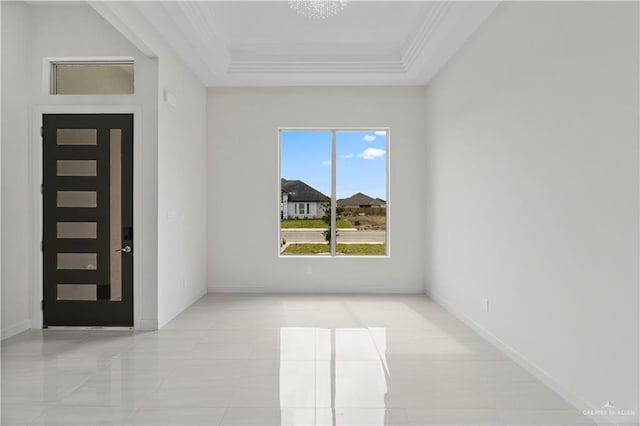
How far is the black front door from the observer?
449cm

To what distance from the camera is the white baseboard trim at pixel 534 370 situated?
2566mm

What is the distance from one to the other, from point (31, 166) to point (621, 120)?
5211mm

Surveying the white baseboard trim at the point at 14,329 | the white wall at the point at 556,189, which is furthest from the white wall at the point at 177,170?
the white wall at the point at 556,189

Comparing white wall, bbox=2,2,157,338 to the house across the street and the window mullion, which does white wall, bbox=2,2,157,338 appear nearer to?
the house across the street

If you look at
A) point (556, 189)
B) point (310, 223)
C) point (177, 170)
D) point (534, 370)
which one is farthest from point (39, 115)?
point (534, 370)

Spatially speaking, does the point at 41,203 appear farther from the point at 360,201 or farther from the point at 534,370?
the point at 534,370

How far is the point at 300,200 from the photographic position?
690cm

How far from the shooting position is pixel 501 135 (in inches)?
152

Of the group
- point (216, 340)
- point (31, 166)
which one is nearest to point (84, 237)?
point (31, 166)

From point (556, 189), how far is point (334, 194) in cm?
405

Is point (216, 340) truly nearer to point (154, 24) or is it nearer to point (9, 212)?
point (9, 212)

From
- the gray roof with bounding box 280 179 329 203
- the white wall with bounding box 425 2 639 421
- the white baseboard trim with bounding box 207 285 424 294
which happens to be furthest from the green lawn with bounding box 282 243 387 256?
the white wall with bounding box 425 2 639 421

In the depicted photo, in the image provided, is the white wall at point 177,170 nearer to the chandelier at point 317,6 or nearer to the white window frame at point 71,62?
the white window frame at point 71,62

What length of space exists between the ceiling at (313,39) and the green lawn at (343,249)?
252 centimetres
